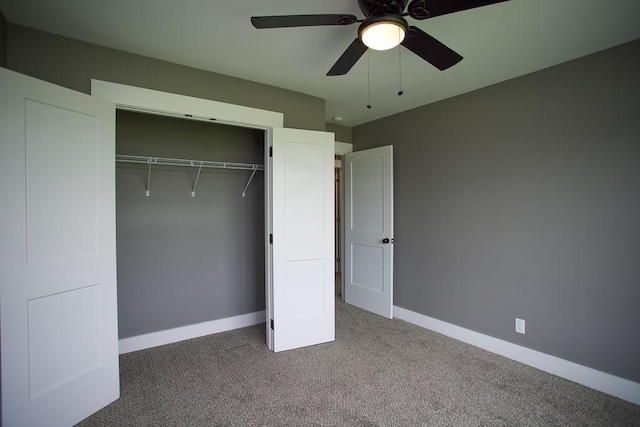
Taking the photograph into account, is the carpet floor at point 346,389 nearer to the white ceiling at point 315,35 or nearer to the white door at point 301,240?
the white door at point 301,240

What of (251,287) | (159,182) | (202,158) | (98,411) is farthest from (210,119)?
(98,411)

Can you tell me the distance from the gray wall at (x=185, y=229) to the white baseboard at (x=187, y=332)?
56mm

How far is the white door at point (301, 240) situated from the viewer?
9.54 ft

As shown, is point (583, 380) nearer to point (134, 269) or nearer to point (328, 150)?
point (328, 150)

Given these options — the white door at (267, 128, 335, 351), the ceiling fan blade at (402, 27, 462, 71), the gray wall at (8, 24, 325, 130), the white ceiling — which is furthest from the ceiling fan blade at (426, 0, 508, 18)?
the gray wall at (8, 24, 325, 130)

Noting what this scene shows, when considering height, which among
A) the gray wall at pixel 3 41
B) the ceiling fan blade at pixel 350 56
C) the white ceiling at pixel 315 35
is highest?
the white ceiling at pixel 315 35

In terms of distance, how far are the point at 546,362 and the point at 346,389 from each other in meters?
1.72

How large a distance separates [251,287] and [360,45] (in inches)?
110

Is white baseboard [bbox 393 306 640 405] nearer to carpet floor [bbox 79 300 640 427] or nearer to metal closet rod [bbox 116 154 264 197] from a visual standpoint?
carpet floor [bbox 79 300 640 427]

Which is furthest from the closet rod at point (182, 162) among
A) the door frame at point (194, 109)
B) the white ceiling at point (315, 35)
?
the white ceiling at point (315, 35)

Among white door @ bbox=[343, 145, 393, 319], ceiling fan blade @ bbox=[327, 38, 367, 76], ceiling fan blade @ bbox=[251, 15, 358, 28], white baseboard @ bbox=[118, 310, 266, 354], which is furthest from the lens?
white door @ bbox=[343, 145, 393, 319]

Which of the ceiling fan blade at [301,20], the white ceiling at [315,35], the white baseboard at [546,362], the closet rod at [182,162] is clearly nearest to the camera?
the ceiling fan blade at [301,20]

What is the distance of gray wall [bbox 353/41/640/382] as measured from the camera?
2.25 metres

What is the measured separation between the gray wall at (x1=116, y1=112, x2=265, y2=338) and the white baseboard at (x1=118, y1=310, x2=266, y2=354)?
0.06 metres
